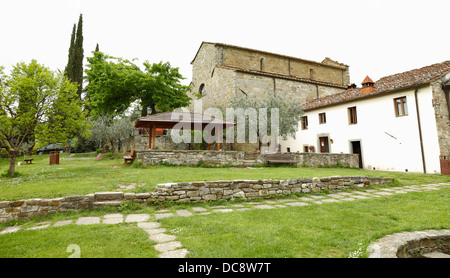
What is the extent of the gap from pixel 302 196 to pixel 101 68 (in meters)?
18.8

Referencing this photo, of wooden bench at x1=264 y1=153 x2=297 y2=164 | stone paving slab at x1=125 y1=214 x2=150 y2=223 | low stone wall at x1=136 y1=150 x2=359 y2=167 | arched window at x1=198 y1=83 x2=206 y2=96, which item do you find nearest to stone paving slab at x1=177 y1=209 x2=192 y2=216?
stone paving slab at x1=125 y1=214 x2=150 y2=223

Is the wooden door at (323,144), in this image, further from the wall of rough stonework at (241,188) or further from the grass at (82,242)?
the grass at (82,242)

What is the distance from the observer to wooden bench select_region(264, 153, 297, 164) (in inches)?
520

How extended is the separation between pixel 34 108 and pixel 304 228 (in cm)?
1131

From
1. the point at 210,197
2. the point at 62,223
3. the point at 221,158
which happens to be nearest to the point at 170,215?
the point at 210,197

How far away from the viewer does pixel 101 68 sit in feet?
61.3

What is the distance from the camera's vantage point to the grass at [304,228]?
9.29 feet

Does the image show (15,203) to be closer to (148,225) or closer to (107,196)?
(107,196)

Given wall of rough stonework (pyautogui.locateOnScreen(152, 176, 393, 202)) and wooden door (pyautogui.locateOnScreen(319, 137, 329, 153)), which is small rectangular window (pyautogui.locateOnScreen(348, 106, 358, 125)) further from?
wall of rough stonework (pyautogui.locateOnScreen(152, 176, 393, 202))

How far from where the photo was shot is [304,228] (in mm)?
3660

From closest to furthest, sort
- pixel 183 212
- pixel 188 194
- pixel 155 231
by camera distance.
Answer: pixel 155 231 < pixel 183 212 < pixel 188 194

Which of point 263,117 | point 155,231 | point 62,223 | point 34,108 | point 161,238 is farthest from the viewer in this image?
point 263,117
